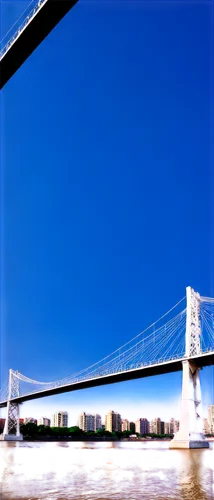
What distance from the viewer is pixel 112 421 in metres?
97.6

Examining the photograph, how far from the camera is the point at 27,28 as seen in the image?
42.1 ft

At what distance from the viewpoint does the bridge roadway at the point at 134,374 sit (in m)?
36.2

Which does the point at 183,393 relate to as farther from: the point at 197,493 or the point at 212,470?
the point at 197,493

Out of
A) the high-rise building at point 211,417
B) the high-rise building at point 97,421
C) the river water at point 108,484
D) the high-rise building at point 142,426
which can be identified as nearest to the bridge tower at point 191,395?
the river water at point 108,484

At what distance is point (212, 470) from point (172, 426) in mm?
97788

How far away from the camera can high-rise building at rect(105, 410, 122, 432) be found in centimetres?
9700

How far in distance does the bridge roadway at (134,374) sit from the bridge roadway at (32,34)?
25868 mm

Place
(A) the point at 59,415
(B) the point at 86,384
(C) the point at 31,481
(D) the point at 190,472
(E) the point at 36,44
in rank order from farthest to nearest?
(A) the point at 59,415, (B) the point at 86,384, (D) the point at 190,472, (E) the point at 36,44, (C) the point at 31,481

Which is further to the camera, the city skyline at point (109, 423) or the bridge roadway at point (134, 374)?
the city skyline at point (109, 423)

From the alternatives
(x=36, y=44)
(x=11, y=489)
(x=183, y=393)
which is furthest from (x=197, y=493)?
(x=183, y=393)

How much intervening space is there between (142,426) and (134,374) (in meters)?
69.7

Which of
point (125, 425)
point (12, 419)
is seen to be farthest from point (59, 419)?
point (12, 419)

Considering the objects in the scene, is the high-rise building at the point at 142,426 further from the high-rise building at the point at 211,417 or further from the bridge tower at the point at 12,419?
the bridge tower at the point at 12,419

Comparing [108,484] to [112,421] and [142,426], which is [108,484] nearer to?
[112,421]
